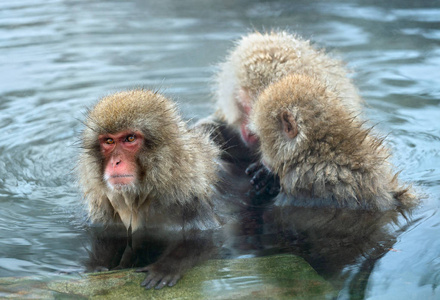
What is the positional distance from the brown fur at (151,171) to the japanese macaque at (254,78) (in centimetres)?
103

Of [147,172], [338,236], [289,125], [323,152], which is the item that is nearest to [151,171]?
[147,172]

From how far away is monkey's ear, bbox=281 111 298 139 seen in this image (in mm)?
4676

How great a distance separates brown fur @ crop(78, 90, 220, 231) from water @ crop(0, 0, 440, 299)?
0.43 metres

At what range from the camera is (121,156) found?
→ 13.6ft

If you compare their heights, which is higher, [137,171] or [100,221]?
[137,171]

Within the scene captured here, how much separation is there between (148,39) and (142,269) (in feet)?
21.1

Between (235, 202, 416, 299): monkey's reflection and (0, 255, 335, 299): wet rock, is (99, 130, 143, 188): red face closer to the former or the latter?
(0, 255, 335, 299): wet rock

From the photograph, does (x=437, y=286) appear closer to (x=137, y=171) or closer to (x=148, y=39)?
(x=137, y=171)

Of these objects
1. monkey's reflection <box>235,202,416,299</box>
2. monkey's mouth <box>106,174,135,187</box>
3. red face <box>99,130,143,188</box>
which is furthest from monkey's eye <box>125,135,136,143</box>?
monkey's reflection <box>235,202,416,299</box>

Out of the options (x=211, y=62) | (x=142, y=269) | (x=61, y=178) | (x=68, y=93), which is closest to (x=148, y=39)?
(x=211, y=62)

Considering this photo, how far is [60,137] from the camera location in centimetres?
688

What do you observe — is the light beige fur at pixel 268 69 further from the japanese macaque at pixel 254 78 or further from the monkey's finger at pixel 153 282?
the monkey's finger at pixel 153 282

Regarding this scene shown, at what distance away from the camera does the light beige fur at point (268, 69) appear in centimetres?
567

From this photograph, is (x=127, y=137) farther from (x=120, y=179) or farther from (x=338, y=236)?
(x=338, y=236)
